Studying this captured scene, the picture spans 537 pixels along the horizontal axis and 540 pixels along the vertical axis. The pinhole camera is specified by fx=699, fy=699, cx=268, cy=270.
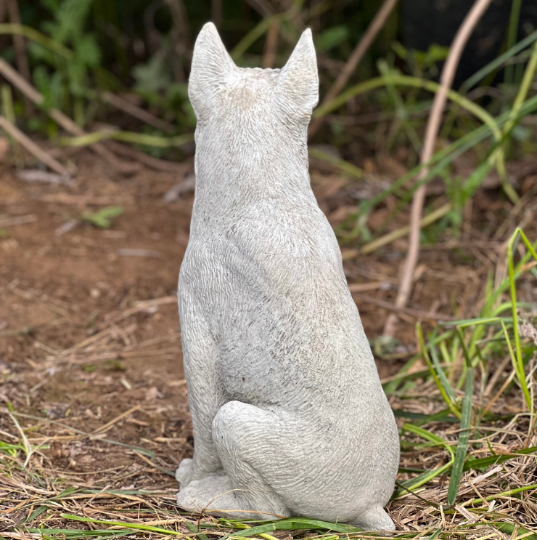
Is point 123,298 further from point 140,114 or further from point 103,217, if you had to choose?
point 140,114

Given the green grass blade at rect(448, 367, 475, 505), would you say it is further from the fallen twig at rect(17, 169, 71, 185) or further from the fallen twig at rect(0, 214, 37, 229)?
the fallen twig at rect(17, 169, 71, 185)

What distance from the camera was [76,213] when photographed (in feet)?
16.7

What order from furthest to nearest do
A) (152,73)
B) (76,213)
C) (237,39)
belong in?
(237,39) < (152,73) < (76,213)

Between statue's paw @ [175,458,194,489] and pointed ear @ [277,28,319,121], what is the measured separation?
4.40ft

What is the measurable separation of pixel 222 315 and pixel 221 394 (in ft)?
0.94

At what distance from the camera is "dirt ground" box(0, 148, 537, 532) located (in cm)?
294

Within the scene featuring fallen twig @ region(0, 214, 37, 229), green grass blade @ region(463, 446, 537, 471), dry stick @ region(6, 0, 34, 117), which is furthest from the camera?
dry stick @ region(6, 0, 34, 117)

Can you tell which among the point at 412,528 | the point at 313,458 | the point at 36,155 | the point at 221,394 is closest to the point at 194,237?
the point at 221,394

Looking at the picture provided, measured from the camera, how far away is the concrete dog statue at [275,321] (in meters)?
2.20

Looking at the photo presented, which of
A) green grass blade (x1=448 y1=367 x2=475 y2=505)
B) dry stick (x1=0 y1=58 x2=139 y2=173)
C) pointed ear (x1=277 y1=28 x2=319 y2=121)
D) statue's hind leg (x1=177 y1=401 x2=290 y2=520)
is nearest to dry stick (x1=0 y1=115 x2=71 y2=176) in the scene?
dry stick (x1=0 y1=58 x2=139 y2=173)

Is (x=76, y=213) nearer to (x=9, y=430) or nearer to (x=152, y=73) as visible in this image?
(x=152, y=73)

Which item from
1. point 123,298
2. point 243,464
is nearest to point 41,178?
point 123,298

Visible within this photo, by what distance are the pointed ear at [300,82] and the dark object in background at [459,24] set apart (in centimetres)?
362

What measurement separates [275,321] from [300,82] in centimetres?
77
